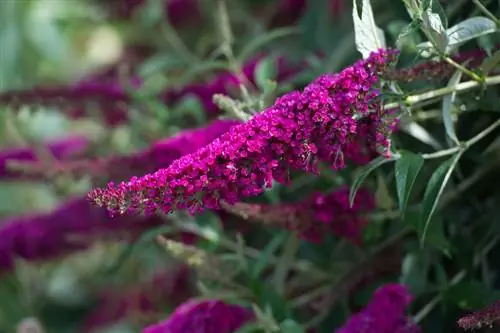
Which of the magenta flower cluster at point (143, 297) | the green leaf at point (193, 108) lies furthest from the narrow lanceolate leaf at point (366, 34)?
the magenta flower cluster at point (143, 297)

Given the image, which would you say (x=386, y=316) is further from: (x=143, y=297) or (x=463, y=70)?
(x=143, y=297)

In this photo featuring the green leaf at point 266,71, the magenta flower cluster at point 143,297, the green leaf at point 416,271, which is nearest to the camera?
the green leaf at point 416,271

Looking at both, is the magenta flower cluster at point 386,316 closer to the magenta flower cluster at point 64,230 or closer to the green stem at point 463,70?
→ the green stem at point 463,70

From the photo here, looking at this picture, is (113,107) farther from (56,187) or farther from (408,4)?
(408,4)

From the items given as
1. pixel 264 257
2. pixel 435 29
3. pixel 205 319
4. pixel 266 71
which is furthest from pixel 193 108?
pixel 435 29

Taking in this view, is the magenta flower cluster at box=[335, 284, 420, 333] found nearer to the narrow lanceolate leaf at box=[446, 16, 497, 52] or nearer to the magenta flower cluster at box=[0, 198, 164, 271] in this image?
the narrow lanceolate leaf at box=[446, 16, 497, 52]
